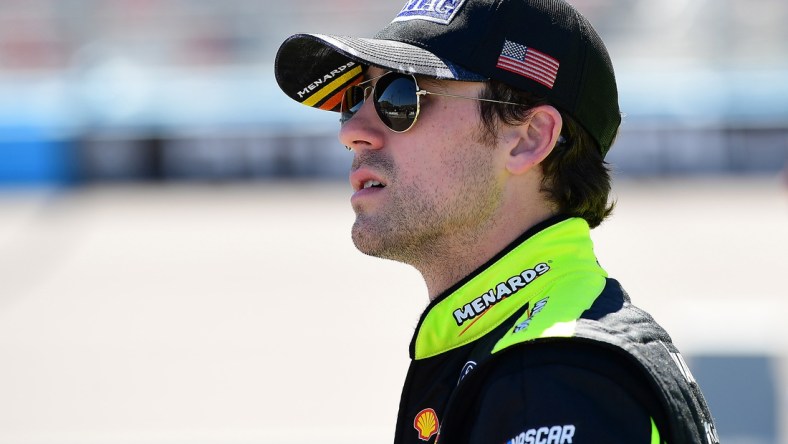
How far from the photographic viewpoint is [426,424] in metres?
1.86

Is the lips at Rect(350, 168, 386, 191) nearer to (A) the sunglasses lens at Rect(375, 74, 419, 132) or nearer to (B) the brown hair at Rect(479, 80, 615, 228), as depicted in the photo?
(A) the sunglasses lens at Rect(375, 74, 419, 132)

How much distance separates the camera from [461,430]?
1.58 m

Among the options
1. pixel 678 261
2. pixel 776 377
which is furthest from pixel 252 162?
pixel 776 377

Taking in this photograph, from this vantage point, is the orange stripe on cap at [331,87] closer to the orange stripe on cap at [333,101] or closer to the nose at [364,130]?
the orange stripe on cap at [333,101]

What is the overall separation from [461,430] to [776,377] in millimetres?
3792

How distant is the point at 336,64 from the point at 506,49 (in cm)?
51

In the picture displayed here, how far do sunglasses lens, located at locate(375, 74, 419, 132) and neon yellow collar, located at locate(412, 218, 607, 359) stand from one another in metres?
0.33

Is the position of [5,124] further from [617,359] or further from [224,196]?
[617,359]

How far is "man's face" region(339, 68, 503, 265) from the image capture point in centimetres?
204

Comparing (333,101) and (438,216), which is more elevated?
(333,101)

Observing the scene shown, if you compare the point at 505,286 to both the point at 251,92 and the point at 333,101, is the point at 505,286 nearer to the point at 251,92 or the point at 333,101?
the point at 333,101

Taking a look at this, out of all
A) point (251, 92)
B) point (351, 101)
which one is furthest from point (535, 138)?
point (251, 92)

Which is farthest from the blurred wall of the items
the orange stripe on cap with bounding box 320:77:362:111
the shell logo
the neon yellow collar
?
the shell logo

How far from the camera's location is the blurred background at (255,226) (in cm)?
627
